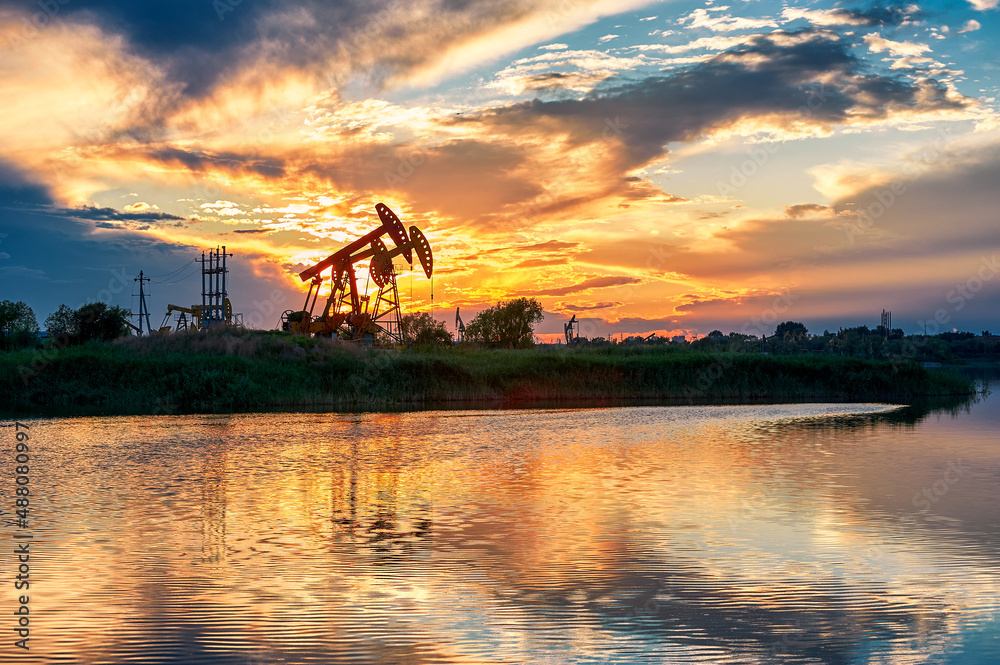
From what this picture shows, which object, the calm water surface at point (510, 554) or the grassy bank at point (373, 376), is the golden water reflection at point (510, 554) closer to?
the calm water surface at point (510, 554)

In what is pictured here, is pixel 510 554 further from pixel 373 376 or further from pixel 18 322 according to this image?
pixel 18 322

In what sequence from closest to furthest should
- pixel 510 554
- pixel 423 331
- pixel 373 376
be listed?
1. pixel 510 554
2. pixel 373 376
3. pixel 423 331

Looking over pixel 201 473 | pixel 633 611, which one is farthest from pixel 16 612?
pixel 201 473

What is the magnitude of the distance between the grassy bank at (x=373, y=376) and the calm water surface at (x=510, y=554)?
19496mm

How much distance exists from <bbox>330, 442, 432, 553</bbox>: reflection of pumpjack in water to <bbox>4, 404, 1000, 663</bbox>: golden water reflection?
0.09 metres

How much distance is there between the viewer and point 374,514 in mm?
14812

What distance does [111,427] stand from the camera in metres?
30.5

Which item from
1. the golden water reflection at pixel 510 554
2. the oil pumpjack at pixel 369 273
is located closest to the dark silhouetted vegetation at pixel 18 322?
the oil pumpjack at pixel 369 273

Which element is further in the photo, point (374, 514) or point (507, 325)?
point (507, 325)

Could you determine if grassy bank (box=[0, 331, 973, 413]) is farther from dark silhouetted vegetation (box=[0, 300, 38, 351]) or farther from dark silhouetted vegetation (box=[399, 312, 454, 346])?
dark silhouetted vegetation (box=[0, 300, 38, 351])

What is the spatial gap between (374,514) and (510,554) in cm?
410

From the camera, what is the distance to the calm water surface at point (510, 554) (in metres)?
7.89

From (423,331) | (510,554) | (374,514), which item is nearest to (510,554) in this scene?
(510,554)

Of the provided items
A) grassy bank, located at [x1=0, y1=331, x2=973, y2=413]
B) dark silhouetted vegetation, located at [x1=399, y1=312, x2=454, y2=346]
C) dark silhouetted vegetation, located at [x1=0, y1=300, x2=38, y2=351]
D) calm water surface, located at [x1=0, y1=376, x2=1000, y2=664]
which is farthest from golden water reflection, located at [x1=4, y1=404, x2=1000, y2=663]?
dark silhouetted vegetation, located at [x1=0, y1=300, x2=38, y2=351]
